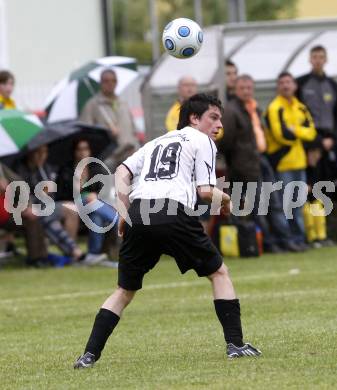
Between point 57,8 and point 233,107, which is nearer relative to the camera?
point 233,107

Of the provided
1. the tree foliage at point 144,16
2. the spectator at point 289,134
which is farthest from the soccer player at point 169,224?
the tree foliage at point 144,16

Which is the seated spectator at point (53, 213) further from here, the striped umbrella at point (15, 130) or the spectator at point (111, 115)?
the spectator at point (111, 115)

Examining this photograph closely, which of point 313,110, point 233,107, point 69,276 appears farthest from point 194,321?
point 313,110

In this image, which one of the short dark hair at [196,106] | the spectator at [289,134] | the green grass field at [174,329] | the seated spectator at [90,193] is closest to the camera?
the green grass field at [174,329]

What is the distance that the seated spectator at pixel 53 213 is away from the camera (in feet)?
51.0

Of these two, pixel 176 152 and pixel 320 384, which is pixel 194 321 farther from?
pixel 320 384

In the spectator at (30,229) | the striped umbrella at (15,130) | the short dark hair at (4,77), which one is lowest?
the spectator at (30,229)

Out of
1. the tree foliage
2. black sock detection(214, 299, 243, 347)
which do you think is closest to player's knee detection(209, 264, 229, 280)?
black sock detection(214, 299, 243, 347)

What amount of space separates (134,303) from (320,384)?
515 cm

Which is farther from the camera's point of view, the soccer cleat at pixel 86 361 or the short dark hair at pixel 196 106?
the short dark hair at pixel 196 106

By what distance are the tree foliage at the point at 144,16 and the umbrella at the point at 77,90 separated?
1522cm

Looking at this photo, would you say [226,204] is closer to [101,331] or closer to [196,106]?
[196,106]

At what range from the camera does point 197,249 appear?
7664mm

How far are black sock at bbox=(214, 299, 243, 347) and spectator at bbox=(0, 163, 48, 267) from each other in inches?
306
